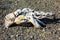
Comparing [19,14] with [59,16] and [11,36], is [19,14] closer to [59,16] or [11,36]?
[11,36]

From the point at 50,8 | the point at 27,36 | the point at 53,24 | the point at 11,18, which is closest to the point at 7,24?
the point at 11,18

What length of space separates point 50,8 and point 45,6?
0.69ft

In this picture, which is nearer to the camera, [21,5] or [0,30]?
[0,30]

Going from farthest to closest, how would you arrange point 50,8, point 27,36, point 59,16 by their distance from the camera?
point 50,8 → point 59,16 → point 27,36

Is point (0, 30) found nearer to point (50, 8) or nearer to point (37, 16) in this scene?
point (37, 16)

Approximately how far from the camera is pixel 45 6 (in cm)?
584

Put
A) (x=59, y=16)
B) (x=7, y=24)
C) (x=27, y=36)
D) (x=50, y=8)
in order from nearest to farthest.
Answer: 1. (x=27, y=36)
2. (x=7, y=24)
3. (x=59, y=16)
4. (x=50, y=8)

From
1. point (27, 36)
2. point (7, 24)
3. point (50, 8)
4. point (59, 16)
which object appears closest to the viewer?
point (27, 36)

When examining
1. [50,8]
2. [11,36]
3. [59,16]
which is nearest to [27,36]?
[11,36]

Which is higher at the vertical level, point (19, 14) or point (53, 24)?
point (19, 14)

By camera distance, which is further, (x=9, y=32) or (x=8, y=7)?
(x=8, y=7)

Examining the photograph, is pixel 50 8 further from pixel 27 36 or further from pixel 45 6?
pixel 27 36

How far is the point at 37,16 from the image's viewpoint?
477 cm

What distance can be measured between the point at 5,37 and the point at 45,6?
6.07ft
